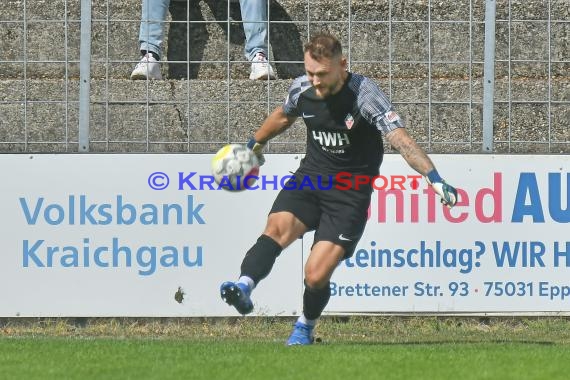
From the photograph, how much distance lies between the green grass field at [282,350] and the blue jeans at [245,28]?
2.75 meters

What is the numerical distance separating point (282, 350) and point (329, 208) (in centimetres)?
121

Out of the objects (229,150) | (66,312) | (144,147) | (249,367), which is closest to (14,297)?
(66,312)

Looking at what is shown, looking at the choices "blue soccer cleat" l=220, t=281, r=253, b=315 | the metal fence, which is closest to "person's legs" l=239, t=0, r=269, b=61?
the metal fence

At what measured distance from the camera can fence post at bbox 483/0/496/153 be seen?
11375 millimetres

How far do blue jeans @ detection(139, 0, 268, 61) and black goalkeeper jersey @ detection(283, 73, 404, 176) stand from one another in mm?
2787

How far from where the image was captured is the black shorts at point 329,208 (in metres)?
9.27

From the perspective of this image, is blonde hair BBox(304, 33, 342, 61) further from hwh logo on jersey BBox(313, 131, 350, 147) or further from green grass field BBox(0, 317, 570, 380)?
green grass field BBox(0, 317, 570, 380)

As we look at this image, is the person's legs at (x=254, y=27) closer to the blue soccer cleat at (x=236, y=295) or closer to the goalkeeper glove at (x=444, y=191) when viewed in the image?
the goalkeeper glove at (x=444, y=191)

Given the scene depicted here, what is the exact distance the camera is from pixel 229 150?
9273 millimetres

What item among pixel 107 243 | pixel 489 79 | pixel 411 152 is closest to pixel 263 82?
pixel 489 79

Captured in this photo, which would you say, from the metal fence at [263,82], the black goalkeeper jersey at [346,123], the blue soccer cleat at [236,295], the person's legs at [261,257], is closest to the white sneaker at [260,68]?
the metal fence at [263,82]

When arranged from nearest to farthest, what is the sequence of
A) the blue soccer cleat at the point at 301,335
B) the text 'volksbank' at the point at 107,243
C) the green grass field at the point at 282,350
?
1. the green grass field at the point at 282,350
2. the blue soccer cleat at the point at 301,335
3. the text 'volksbank' at the point at 107,243

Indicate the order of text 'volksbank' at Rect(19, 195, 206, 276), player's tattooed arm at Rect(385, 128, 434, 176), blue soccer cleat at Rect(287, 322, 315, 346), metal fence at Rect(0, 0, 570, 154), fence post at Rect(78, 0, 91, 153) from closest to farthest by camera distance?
player's tattooed arm at Rect(385, 128, 434, 176) < blue soccer cleat at Rect(287, 322, 315, 346) < text 'volksbank' at Rect(19, 195, 206, 276) < fence post at Rect(78, 0, 91, 153) < metal fence at Rect(0, 0, 570, 154)

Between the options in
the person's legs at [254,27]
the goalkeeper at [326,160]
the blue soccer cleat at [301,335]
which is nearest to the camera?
the goalkeeper at [326,160]
